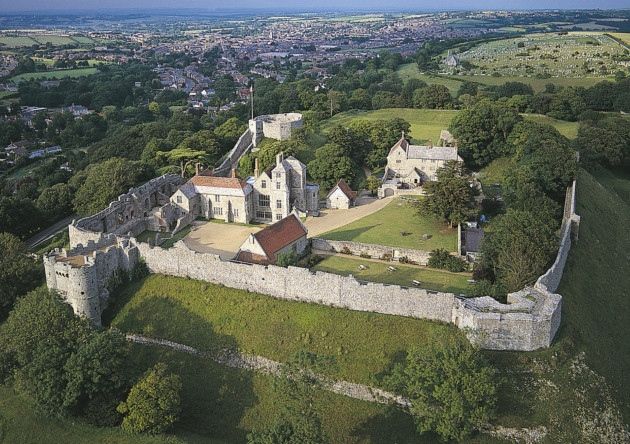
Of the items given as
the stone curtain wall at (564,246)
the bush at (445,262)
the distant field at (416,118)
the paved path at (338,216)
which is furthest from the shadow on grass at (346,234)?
the distant field at (416,118)

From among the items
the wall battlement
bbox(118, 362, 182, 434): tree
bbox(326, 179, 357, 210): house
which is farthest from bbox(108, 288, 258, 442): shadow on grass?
bbox(326, 179, 357, 210): house

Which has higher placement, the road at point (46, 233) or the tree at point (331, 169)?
the tree at point (331, 169)

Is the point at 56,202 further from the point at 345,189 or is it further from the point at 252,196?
the point at 345,189

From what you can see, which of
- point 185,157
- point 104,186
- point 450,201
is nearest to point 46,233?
point 104,186

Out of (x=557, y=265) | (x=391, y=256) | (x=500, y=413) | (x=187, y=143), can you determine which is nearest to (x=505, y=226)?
(x=557, y=265)

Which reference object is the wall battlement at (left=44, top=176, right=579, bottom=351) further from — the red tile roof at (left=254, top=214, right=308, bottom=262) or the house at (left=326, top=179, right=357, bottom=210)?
the house at (left=326, top=179, right=357, bottom=210)

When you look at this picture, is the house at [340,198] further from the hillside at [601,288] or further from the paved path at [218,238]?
the hillside at [601,288]
